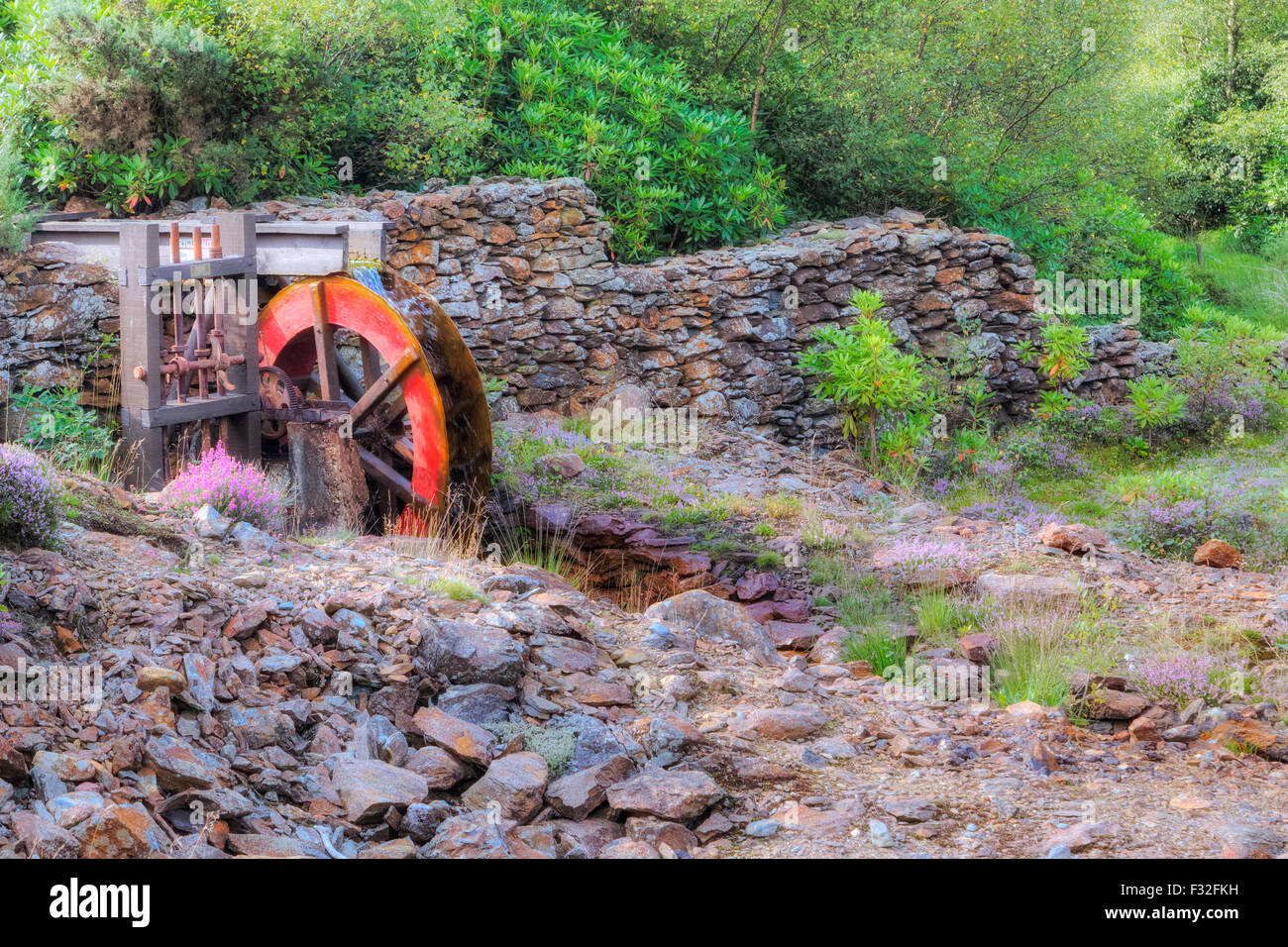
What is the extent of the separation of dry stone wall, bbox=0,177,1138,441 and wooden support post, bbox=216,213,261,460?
1.39 m

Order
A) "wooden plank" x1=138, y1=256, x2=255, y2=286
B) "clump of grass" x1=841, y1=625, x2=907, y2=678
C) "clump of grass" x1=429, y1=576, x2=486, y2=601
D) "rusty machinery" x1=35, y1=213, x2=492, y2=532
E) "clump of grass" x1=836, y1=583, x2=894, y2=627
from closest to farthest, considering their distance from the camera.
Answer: "clump of grass" x1=429, y1=576, x2=486, y2=601 → "clump of grass" x1=841, y1=625, x2=907, y2=678 → "clump of grass" x1=836, y1=583, x2=894, y2=627 → "wooden plank" x1=138, y1=256, x2=255, y2=286 → "rusty machinery" x1=35, y1=213, x2=492, y2=532

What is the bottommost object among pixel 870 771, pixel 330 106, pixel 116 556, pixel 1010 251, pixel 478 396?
pixel 870 771

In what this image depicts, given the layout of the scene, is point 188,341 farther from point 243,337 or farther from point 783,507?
point 783,507

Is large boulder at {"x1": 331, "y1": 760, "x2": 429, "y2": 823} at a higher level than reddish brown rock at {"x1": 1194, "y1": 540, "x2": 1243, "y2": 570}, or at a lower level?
lower

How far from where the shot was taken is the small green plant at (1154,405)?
1091 cm

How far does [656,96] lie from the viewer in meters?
11.1

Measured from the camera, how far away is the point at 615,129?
10711mm

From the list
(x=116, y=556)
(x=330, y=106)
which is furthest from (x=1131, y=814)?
(x=330, y=106)

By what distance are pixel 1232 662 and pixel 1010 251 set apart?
7.05 meters

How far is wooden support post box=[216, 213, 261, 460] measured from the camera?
25.0 ft

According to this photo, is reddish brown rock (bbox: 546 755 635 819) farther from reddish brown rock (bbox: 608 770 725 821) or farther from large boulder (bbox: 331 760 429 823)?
large boulder (bbox: 331 760 429 823)

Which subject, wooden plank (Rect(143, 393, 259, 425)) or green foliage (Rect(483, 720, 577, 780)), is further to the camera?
wooden plank (Rect(143, 393, 259, 425))

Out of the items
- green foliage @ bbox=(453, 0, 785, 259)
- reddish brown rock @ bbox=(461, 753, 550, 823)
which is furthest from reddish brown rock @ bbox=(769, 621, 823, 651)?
green foliage @ bbox=(453, 0, 785, 259)
